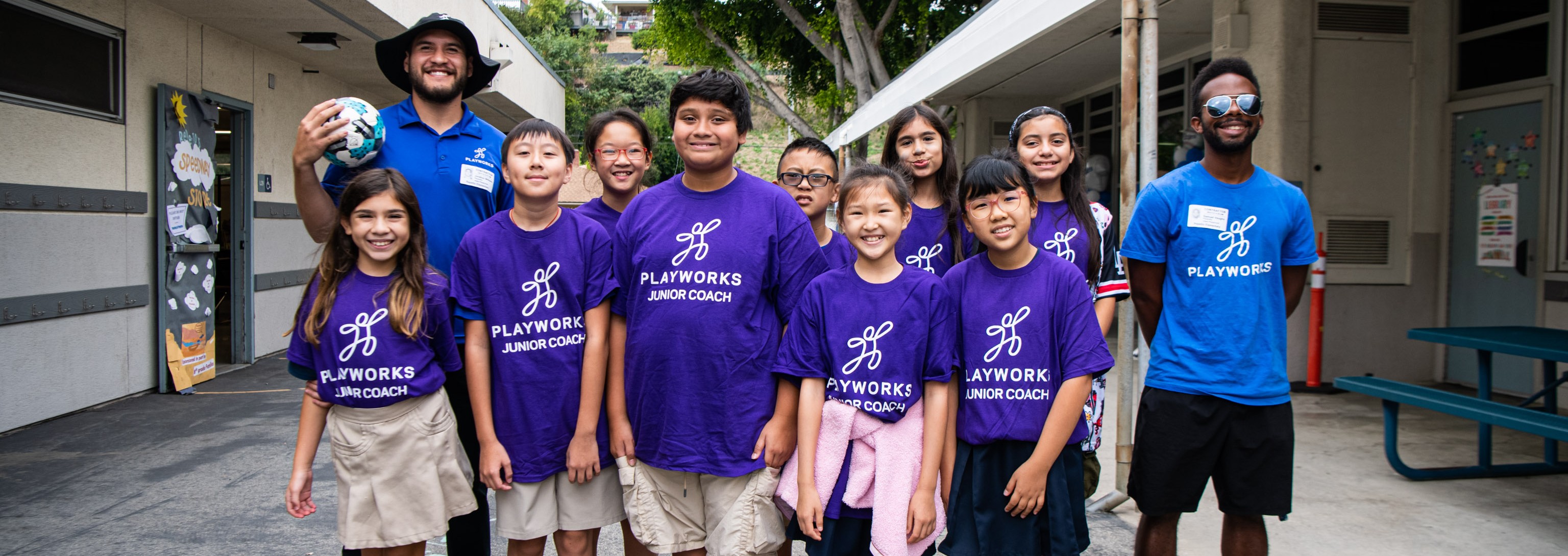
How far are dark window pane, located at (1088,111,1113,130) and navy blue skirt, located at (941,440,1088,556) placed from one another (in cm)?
925

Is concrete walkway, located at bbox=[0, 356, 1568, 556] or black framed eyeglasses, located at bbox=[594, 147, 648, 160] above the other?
black framed eyeglasses, located at bbox=[594, 147, 648, 160]

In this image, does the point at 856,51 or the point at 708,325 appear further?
the point at 856,51

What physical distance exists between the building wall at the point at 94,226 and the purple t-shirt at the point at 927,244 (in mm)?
4606

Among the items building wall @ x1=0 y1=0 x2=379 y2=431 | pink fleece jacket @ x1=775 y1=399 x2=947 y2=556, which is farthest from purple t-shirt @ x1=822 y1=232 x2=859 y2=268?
building wall @ x1=0 y1=0 x2=379 y2=431

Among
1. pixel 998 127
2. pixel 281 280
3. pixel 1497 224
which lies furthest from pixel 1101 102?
pixel 281 280

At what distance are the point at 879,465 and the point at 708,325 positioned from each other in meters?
0.57

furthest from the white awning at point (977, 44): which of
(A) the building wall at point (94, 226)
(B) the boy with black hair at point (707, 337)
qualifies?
(A) the building wall at point (94, 226)

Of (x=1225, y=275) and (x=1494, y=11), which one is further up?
(x=1494, y=11)

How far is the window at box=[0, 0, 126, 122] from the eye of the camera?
5469 mm

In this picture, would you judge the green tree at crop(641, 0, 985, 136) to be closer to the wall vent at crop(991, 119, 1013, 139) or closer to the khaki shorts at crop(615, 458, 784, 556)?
the wall vent at crop(991, 119, 1013, 139)

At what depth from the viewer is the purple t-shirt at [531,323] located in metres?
2.40

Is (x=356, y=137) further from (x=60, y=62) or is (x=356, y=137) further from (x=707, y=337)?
(x=60, y=62)

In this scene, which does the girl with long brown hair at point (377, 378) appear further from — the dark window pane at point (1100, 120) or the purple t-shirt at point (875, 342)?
the dark window pane at point (1100, 120)

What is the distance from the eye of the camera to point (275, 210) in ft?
28.7
